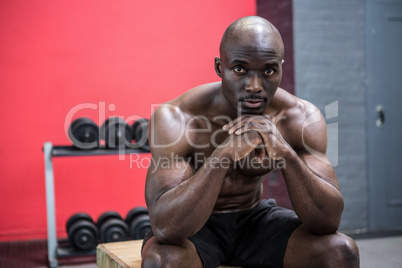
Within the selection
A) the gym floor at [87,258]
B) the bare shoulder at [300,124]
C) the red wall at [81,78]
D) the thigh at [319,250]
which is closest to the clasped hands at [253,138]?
the bare shoulder at [300,124]

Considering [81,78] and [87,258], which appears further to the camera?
[81,78]

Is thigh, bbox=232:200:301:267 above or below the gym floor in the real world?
above

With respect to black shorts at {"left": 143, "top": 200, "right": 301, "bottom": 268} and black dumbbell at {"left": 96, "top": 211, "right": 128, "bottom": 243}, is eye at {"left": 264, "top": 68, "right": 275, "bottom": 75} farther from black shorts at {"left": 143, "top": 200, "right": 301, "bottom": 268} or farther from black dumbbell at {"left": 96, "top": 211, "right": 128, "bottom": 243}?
black dumbbell at {"left": 96, "top": 211, "right": 128, "bottom": 243}

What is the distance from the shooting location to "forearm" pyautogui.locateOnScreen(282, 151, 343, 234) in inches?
67.6

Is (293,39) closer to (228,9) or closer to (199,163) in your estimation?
(228,9)

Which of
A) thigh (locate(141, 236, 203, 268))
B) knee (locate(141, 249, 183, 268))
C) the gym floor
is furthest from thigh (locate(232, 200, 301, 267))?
the gym floor

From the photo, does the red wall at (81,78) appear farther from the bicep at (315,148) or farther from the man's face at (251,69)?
the man's face at (251,69)

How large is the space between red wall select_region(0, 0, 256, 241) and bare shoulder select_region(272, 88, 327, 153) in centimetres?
288

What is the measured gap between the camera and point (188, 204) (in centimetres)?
164

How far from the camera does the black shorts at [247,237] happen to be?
1.88m

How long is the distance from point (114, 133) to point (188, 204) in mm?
2319

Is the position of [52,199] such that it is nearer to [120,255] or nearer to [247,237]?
[120,255]

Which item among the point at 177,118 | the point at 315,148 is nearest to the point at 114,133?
the point at 177,118

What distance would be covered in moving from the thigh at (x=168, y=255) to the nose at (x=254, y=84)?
0.62m
